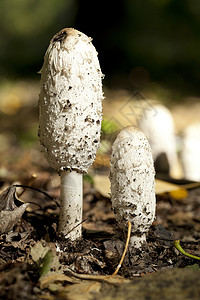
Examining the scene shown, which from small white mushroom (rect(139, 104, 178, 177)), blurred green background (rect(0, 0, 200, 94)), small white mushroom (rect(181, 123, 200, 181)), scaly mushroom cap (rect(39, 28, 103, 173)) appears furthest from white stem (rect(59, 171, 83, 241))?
blurred green background (rect(0, 0, 200, 94))

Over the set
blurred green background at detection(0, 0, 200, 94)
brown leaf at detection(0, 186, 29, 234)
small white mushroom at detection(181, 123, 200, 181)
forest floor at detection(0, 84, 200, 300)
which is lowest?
forest floor at detection(0, 84, 200, 300)

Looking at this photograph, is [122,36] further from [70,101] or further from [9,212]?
[9,212]

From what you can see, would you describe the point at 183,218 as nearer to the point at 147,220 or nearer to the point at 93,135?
the point at 147,220

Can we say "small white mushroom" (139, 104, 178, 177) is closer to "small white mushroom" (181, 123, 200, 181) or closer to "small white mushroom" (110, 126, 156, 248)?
"small white mushroom" (181, 123, 200, 181)

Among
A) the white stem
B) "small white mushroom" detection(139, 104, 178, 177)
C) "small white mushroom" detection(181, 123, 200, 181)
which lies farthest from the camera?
"small white mushroom" detection(181, 123, 200, 181)

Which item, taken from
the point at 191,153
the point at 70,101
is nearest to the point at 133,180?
the point at 70,101

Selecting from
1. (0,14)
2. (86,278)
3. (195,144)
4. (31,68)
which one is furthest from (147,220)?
(0,14)
